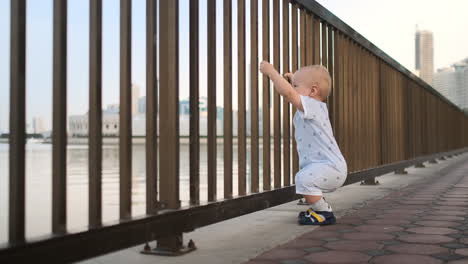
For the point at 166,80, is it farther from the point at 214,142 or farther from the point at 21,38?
the point at 21,38

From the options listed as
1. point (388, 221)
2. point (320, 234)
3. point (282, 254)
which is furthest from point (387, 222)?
point (282, 254)

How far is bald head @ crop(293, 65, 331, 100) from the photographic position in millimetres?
2912

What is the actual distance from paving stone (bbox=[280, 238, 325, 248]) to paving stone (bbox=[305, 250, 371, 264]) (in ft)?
0.50

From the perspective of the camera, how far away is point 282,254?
2.16 m

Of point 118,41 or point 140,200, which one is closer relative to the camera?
point 118,41

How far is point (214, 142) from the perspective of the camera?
93.0 inches

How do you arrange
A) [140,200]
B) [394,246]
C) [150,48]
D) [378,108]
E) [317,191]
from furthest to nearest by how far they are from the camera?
1. [378,108]
2. [140,200]
3. [317,191]
4. [394,246]
5. [150,48]

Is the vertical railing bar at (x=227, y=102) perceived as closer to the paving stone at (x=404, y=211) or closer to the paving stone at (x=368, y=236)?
the paving stone at (x=368, y=236)

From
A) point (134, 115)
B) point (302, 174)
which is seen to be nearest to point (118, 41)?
point (134, 115)

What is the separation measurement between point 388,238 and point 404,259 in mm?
461

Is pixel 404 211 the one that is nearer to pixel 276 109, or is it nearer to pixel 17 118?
pixel 276 109

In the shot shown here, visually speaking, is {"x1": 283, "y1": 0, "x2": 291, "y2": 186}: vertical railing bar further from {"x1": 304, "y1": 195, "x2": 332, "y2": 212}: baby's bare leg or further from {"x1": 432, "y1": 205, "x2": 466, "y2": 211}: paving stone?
{"x1": 432, "y1": 205, "x2": 466, "y2": 211}: paving stone

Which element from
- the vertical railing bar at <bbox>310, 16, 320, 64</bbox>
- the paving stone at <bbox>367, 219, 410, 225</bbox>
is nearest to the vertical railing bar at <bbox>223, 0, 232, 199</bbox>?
the paving stone at <bbox>367, 219, 410, 225</bbox>

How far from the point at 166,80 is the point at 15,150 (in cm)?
79
